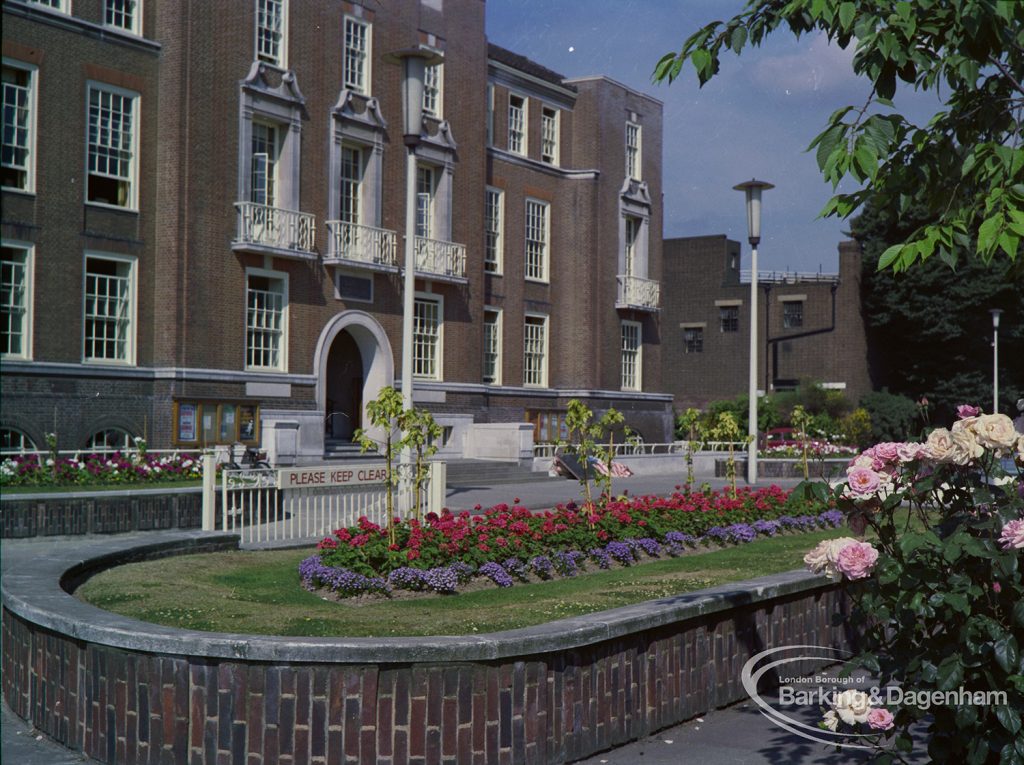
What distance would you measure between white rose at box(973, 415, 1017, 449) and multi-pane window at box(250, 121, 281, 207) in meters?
25.3

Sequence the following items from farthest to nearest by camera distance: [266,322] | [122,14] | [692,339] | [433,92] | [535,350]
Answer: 1. [692,339]
2. [535,350]
3. [433,92]
4. [266,322]
5. [122,14]

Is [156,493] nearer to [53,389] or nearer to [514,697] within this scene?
[53,389]

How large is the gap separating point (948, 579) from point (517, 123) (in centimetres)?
3632

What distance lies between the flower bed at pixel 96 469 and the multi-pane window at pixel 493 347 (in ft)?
50.8

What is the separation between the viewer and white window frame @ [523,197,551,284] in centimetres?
3988

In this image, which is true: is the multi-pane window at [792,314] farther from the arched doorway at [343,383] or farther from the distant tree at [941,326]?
the arched doorway at [343,383]

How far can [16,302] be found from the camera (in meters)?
24.2

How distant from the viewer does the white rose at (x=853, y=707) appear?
5.10m

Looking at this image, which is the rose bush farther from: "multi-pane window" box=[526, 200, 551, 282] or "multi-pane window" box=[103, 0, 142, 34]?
Result: "multi-pane window" box=[526, 200, 551, 282]

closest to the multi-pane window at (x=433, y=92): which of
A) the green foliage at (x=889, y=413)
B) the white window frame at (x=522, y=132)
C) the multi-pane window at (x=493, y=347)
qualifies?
the white window frame at (x=522, y=132)

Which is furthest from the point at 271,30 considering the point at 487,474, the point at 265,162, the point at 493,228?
the point at 487,474

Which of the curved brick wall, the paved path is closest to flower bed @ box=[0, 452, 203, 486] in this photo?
the paved path

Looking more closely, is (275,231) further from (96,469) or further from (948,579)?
(948,579)

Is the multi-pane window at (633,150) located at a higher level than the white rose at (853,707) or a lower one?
higher
